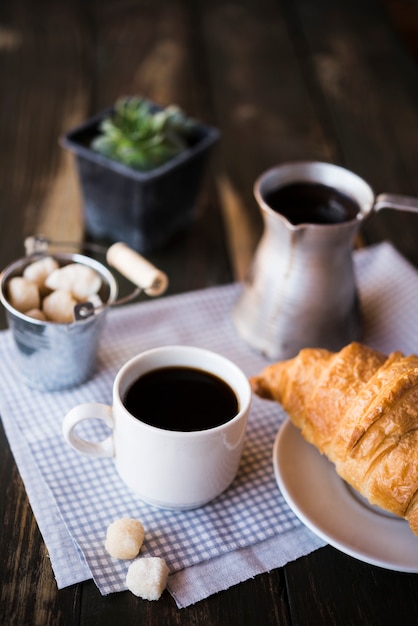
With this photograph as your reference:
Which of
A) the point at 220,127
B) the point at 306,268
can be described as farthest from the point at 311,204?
the point at 220,127

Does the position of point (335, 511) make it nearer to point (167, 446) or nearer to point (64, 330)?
point (167, 446)

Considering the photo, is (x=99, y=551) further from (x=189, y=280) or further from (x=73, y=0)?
(x=73, y=0)

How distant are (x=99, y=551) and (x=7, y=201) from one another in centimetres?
77

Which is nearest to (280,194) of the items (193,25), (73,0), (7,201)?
(7,201)

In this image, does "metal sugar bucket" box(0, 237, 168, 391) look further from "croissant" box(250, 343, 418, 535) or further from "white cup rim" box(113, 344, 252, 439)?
"croissant" box(250, 343, 418, 535)

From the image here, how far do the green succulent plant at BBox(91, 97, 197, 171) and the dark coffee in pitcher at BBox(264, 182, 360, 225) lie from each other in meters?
0.24

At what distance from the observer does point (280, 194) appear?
1.08 m

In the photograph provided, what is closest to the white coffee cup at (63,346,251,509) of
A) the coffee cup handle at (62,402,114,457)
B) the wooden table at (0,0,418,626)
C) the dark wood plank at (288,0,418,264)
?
the coffee cup handle at (62,402,114,457)

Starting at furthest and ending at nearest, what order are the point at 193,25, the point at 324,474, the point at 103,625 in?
the point at 193,25 → the point at 324,474 → the point at 103,625

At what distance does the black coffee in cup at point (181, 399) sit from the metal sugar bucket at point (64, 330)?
0.13 meters

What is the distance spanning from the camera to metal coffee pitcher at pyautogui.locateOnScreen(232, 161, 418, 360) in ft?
3.32

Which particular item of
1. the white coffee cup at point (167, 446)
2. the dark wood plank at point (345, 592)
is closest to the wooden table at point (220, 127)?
the dark wood plank at point (345, 592)

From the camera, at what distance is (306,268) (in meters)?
1.02

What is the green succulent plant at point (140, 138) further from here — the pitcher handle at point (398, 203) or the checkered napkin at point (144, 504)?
the pitcher handle at point (398, 203)
